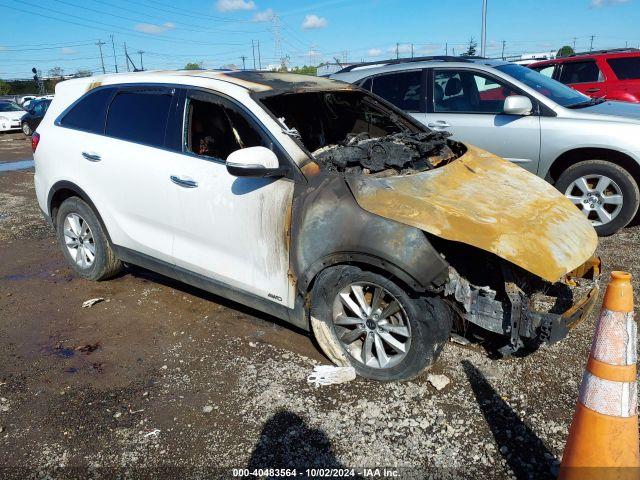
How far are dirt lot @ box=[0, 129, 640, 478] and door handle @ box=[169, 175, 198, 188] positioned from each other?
109 centimetres

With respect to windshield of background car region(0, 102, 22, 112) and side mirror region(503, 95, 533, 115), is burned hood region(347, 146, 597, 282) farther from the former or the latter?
windshield of background car region(0, 102, 22, 112)

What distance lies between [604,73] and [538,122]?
5.78m

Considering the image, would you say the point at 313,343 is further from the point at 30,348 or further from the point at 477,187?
the point at 30,348

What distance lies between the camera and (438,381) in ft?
9.93

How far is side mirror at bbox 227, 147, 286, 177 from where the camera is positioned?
2.95m

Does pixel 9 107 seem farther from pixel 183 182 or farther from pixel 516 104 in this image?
pixel 516 104

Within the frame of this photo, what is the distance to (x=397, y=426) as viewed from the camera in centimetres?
270

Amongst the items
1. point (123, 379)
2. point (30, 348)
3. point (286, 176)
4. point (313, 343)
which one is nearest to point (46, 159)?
point (30, 348)

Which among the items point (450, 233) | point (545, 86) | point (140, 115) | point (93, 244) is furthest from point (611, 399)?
point (545, 86)

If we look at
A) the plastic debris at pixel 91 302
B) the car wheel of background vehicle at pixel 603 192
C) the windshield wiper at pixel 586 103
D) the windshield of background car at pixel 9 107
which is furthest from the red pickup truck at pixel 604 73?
the windshield of background car at pixel 9 107

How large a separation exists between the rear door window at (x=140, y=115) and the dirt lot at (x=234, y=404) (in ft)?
4.58

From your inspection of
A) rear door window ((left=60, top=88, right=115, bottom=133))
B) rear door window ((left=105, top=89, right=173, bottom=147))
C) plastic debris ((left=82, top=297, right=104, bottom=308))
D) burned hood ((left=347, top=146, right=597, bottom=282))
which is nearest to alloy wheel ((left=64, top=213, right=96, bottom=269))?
plastic debris ((left=82, top=297, right=104, bottom=308))

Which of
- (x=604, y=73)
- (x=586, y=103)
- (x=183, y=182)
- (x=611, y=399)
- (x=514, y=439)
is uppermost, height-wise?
(x=604, y=73)

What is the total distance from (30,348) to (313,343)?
2031 mm
